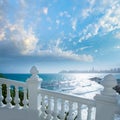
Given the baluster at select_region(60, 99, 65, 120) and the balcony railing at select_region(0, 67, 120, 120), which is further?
the baluster at select_region(60, 99, 65, 120)

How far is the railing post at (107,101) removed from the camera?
5.43ft

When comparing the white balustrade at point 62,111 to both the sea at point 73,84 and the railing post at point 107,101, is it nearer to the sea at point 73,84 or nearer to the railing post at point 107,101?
the sea at point 73,84

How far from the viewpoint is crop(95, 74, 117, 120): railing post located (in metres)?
1.66

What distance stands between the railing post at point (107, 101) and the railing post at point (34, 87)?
1.02m

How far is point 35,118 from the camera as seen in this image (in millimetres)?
2570

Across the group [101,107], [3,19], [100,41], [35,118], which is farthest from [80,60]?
[101,107]

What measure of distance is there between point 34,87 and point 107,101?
1.18 metres

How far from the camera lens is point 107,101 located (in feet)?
5.58

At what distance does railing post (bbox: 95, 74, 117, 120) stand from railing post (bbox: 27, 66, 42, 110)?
1.02 metres

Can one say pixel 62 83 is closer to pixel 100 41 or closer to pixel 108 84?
pixel 100 41

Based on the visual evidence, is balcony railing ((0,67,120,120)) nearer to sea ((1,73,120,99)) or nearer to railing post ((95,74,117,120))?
railing post ((95,74,117,120))

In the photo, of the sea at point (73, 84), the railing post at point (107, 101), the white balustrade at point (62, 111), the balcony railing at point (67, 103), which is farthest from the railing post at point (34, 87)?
the railing post at point (107, 101)

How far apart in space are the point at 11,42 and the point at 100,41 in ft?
11.0

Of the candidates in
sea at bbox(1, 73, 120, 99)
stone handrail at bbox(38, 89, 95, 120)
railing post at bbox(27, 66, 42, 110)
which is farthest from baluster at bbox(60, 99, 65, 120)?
railing post at bbox(27, 66, 42, 110)
